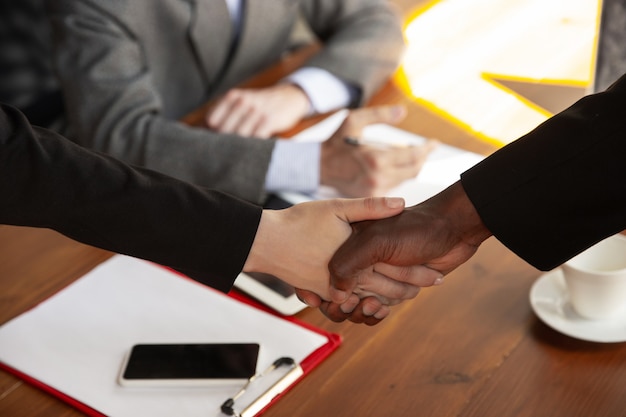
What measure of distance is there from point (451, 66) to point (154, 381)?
0.90 m

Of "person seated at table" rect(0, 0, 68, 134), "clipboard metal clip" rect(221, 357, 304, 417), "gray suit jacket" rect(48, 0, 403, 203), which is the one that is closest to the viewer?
"clipboard metal clip" rect(221, 357, 304, 417)

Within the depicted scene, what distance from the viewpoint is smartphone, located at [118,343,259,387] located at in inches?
33.2

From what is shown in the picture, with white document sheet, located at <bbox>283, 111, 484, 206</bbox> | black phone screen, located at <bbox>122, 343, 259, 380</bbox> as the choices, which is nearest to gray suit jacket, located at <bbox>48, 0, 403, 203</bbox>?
white document sheet, located at <bbox>283, 111, 484, 206</bbox>

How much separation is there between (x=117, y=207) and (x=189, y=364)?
0.19 m

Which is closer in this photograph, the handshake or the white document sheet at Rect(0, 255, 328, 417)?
the white document sheet at Rect(0, 255, 328, 417)

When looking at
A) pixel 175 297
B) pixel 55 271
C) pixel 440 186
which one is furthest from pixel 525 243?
pixel 55 271

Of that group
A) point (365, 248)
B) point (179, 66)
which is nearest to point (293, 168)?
point (365, 248)

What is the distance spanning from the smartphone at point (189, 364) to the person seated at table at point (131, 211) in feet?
0.31

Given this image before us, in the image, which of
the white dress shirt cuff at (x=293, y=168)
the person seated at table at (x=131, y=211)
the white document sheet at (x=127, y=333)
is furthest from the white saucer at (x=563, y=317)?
the white dress shirt cuff at (x=293, y=168)

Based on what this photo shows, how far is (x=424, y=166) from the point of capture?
4.00 ft

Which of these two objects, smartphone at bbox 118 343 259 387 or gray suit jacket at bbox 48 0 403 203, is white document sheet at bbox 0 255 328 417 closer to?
smartphone at bbox 118 343 259 387

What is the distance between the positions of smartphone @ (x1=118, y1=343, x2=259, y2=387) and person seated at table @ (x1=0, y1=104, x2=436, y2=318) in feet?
0.31

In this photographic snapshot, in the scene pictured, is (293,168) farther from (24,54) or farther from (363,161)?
(24,54)

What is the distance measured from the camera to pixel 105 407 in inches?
32.9
